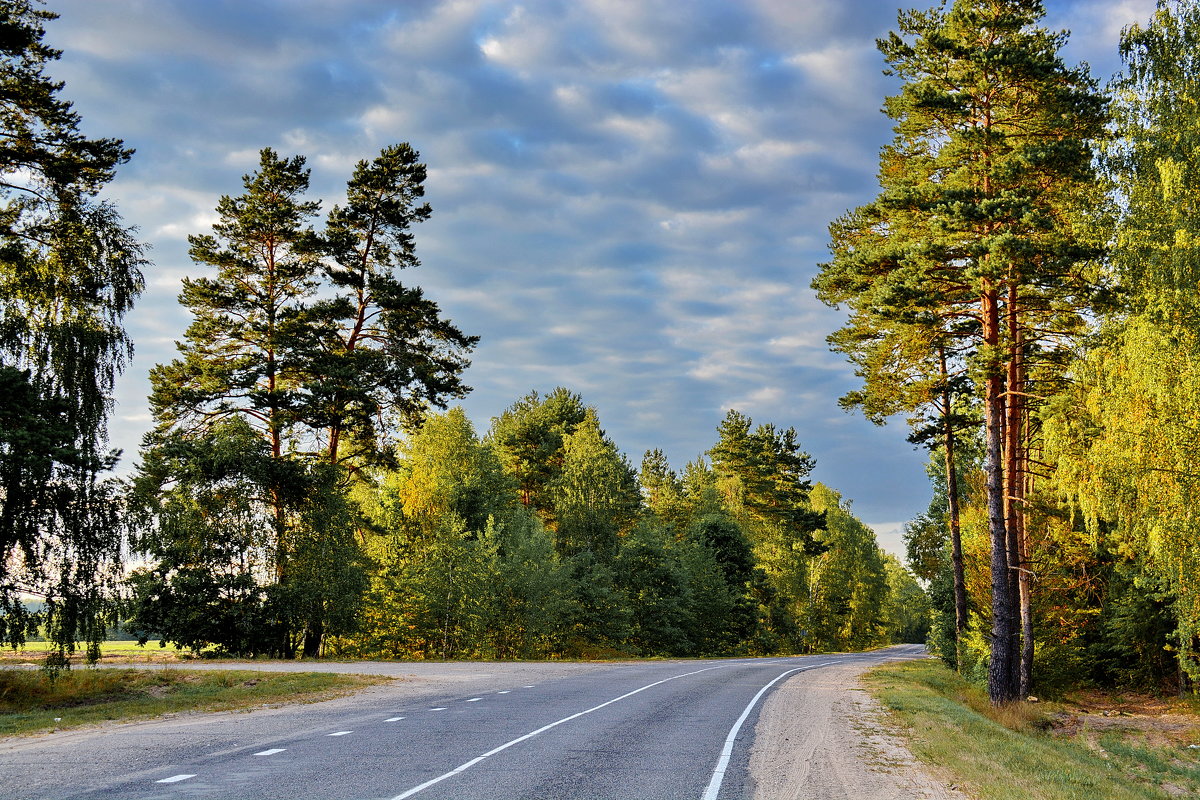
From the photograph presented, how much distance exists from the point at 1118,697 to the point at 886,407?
12758mm

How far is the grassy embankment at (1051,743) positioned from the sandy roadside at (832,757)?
47 centimetres

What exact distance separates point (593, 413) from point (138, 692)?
35315 mm

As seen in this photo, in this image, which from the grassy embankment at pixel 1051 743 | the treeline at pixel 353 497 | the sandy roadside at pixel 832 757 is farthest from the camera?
the treeline at pixel 353 497

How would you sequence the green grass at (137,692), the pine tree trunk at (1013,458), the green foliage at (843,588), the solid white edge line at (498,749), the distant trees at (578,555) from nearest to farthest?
the solid white edge line at (498,749) < the green grass at (137,692) < the pine tree trunk at (1013,458) < the distant trees at (578,555) < the green foliage at (843,588)

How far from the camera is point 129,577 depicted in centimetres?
1661

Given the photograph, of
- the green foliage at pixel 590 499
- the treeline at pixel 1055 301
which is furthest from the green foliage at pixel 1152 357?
the green foliage at pixel 590 499

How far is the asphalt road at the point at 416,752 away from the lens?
A: 8.31 meters

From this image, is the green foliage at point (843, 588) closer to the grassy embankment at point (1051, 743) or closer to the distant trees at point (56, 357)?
the grassy embankment at point (1051, 743)

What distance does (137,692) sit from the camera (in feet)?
58.7

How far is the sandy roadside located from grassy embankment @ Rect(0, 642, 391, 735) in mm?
9948

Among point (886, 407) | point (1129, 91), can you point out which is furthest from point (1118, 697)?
point (1129, 91)

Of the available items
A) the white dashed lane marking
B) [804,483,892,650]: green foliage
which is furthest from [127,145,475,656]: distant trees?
[804,483,892,650]: green foliage

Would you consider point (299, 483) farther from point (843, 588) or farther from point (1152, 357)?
point (843, 588)

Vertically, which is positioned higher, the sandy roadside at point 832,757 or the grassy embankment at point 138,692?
the sandy roadside at point 832,757
